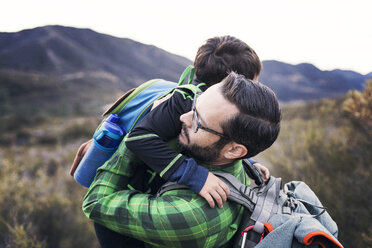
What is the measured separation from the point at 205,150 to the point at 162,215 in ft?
1.28

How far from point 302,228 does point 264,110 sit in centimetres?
50

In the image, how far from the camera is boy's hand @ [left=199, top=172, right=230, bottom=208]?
1059 millimetres

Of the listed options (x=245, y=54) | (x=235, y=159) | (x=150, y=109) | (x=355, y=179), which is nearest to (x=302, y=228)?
(x=235, y=159)

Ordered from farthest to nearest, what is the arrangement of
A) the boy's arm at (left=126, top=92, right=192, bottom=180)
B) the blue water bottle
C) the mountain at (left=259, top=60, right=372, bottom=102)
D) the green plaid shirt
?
the mountain at (left=259, top=60, right=372, bottom=102) → the blue water bottle → the boy's arm at (left=126, top=92, right=192, bottom=180) → the green plaid shirt

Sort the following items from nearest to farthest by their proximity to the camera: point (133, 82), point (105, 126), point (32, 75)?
point (105, 126) → point (32, 75) → point (133, 82)

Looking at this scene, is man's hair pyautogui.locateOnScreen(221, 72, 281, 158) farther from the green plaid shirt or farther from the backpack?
the green plaid shirt

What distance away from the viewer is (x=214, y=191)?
107 centimetres

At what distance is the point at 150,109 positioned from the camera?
1444mm

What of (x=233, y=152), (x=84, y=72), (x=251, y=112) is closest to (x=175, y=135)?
(x=233, y=152)

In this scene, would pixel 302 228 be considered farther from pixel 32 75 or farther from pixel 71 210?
pixel 32 75

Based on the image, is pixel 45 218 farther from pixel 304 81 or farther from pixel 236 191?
pixel 304 81

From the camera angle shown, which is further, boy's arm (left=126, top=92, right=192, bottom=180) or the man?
boy's arm (left=126, top=92, right=192, bottom=180)

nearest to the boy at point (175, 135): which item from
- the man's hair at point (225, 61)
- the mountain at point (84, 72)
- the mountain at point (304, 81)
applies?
the man's hair at point (225, 61)

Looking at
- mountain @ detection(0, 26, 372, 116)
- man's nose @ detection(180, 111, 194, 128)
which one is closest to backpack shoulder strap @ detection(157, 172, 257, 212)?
man's nose @ detection(180, 111, 194, 128)
